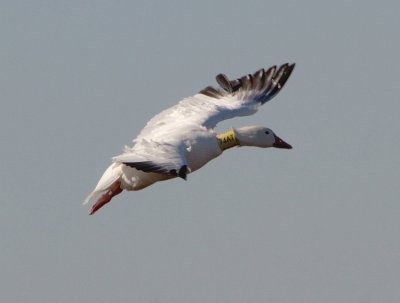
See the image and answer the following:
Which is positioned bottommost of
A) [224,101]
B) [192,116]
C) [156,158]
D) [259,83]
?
[156,158]

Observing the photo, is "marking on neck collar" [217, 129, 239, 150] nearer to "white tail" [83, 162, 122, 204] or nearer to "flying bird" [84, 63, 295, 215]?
"flying bird" [84, 63, 295, 215]

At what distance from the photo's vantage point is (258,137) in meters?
30.2

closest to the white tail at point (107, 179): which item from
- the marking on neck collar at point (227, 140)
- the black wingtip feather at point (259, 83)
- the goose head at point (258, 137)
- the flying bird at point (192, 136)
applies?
the flying bird at point (192, 136)

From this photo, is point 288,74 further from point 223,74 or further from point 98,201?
point 98,201

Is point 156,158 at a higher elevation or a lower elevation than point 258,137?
lower

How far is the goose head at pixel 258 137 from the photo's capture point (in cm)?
2984

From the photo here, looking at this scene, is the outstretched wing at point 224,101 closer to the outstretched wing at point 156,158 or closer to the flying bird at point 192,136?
the flying bird at point 192,136

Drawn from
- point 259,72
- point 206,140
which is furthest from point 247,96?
point 206,140

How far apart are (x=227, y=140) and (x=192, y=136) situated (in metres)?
1.33

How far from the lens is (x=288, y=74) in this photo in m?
32.4

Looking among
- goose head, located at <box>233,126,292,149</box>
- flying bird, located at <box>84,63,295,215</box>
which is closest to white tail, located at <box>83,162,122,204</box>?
flying bird, located at <box>84,63,295,215</box>

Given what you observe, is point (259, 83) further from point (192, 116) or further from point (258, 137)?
point (192, 116)

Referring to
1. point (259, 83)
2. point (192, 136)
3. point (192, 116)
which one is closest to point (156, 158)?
point (192, 136)

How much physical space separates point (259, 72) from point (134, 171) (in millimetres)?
5199
